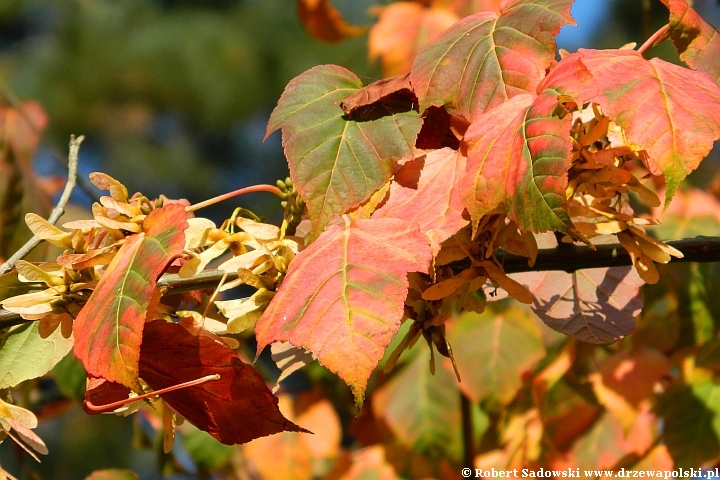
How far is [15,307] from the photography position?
0.50 meters

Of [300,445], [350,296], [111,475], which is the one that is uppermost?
[350,296]

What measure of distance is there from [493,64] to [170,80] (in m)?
6.36

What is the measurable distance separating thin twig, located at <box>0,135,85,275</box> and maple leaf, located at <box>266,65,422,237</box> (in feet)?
0.66

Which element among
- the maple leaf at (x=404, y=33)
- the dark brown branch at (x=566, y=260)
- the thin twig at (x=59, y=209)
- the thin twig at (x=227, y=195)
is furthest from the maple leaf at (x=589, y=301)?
the maple leaf at (x=404, y=33)

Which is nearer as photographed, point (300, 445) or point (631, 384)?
point (631, 384)

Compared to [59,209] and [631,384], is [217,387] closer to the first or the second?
[59,209]

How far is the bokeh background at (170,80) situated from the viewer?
6105 millimetres

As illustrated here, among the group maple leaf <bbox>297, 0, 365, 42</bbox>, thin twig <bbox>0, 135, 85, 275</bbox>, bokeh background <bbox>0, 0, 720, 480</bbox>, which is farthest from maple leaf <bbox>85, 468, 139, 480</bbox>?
A: bokeh background <bbox>0, 0, 720, 480</bbox>

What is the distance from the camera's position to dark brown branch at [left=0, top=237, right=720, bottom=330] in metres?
0.51

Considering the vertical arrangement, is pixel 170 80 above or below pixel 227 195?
below

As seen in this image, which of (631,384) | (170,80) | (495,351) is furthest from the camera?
(170,80)

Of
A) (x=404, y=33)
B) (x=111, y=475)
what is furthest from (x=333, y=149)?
(x=404, y=33)

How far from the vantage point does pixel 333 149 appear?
522 mm

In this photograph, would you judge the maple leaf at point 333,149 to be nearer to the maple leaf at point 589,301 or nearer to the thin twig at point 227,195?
the thin twig at point 227,195
